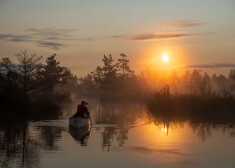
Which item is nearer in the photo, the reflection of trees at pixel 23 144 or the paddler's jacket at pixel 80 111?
the reflection of trees at pixel 23 144

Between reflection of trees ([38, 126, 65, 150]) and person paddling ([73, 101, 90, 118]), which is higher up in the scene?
person paddling ([73, 101, 90, 118])

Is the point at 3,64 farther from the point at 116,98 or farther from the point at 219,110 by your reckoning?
the point at 116,98

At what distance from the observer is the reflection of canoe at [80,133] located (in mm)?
25969

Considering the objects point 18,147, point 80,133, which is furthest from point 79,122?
point 18,147

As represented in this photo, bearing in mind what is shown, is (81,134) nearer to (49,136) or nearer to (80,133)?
(80,133)

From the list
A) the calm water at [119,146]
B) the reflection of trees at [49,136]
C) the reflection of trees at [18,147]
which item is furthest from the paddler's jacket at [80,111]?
the reflection of trees at [18,147]

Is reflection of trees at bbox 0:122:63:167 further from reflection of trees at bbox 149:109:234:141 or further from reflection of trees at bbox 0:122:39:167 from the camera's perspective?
reflection of trees at bbox 149:109:234:141

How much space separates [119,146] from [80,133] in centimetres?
655

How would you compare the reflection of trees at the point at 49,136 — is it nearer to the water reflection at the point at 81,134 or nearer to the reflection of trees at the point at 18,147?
the reflection of trees at the point at 18,147

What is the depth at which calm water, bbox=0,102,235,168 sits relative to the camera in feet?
58.8

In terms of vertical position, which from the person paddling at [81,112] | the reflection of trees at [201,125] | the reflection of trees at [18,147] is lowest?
the reflection of trees at [18,147]

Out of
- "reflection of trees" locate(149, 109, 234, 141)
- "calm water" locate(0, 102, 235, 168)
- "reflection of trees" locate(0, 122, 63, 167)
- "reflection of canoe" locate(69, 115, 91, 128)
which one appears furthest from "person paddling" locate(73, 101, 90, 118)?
"reflection of trees" locate(149, 109, 234, 141)

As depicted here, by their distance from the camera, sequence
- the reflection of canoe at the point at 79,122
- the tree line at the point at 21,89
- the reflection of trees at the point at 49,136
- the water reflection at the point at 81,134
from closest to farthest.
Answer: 1. the reflection of trees at the point at 49,136
2. the water reflection at the point at 81,134
3. the reflection of canoe at the point at 79,122
4. the tree line at the point at 21,89

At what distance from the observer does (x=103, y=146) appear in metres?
22.7
